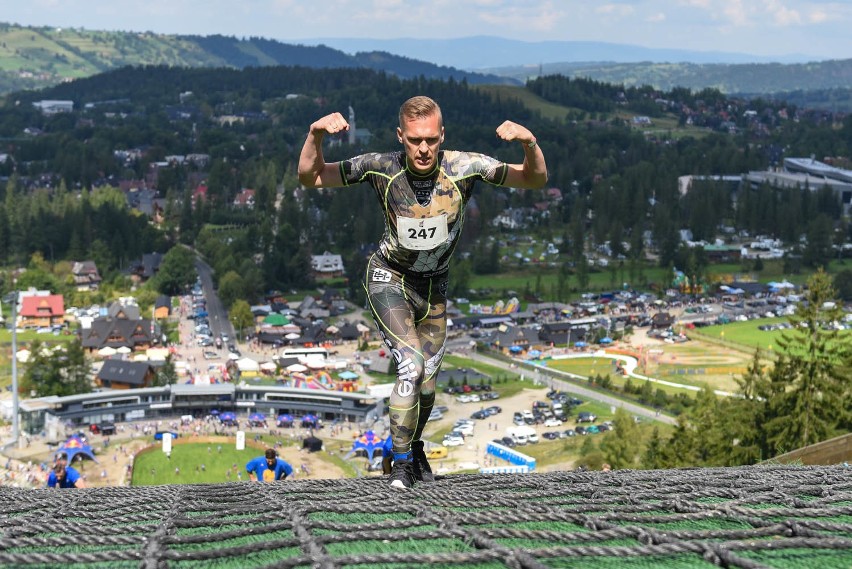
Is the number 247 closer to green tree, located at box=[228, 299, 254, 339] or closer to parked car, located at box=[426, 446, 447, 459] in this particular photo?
parked car, located at box=[426, 446, 447, 459]

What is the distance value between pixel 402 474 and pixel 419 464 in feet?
0.96

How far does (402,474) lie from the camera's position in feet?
14.4

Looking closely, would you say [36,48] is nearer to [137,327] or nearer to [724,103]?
[724,103]

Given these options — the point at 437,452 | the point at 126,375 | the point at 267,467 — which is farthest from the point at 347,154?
the point at 267,467

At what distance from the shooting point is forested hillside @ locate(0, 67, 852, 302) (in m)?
58.6

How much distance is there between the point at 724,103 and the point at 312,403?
11264 centimetres

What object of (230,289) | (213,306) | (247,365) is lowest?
(213,306)

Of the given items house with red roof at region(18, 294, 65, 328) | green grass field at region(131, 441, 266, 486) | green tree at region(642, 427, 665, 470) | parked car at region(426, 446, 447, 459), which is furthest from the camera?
house with red roof at region(18, 294, 65, 328)

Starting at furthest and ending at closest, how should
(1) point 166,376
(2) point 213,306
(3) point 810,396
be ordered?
(2) point 213,306, (1) point 166,376, (3) point 810,396

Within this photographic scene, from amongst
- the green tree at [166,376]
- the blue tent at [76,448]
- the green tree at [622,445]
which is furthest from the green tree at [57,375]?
the green tree at [622,445]

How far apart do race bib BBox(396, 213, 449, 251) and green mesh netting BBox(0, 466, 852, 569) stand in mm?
1101

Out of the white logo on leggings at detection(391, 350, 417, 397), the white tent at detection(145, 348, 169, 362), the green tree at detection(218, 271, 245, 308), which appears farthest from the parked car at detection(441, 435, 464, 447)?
the green tree at detection(218, 271, 245, 308)

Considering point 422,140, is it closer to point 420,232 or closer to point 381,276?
point 420,232

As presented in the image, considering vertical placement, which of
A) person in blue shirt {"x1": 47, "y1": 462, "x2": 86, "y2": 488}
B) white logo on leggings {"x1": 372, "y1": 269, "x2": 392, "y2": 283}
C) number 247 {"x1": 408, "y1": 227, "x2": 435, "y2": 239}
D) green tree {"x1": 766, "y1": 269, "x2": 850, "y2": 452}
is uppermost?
number 247 {"x1": 408, "y1": 227, "x2": 435, "y2": 239}
